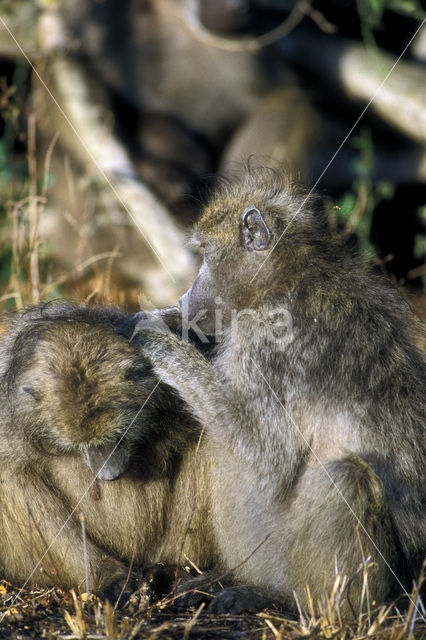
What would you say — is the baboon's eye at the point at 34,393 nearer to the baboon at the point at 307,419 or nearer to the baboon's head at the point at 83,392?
the baboon's head at the point at 83,392

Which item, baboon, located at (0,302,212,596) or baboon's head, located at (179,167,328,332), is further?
baboon's head, located at (179,167,328,332)

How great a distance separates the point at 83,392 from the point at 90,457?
231 mm

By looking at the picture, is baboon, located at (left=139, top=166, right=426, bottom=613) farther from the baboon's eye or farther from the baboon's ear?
the baboon's eye

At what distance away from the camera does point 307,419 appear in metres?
3.06

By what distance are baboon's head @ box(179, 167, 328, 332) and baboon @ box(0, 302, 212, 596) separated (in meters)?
0.41

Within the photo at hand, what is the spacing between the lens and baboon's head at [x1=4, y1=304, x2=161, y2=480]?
9.27ft

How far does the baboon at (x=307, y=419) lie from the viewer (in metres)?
2.82

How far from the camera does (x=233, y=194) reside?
11.7 feet

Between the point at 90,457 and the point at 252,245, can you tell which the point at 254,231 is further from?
the point at 90,457

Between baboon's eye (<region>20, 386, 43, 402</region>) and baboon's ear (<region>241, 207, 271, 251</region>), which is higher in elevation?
baboon's ear (<region>241, 207, 271, 251</region>)

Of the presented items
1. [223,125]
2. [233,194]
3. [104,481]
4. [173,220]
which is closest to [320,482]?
[104,481]

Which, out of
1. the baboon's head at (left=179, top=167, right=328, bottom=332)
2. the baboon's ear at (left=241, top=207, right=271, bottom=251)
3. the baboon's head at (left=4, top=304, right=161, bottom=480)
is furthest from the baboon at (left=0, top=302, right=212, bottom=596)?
the baboon's ear at (left=241, top=207, right=271, bottom=251)

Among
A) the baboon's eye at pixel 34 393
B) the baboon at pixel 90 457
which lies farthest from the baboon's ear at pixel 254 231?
the baboon's eye at pixel 34 393

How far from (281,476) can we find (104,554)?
0.80 meters
